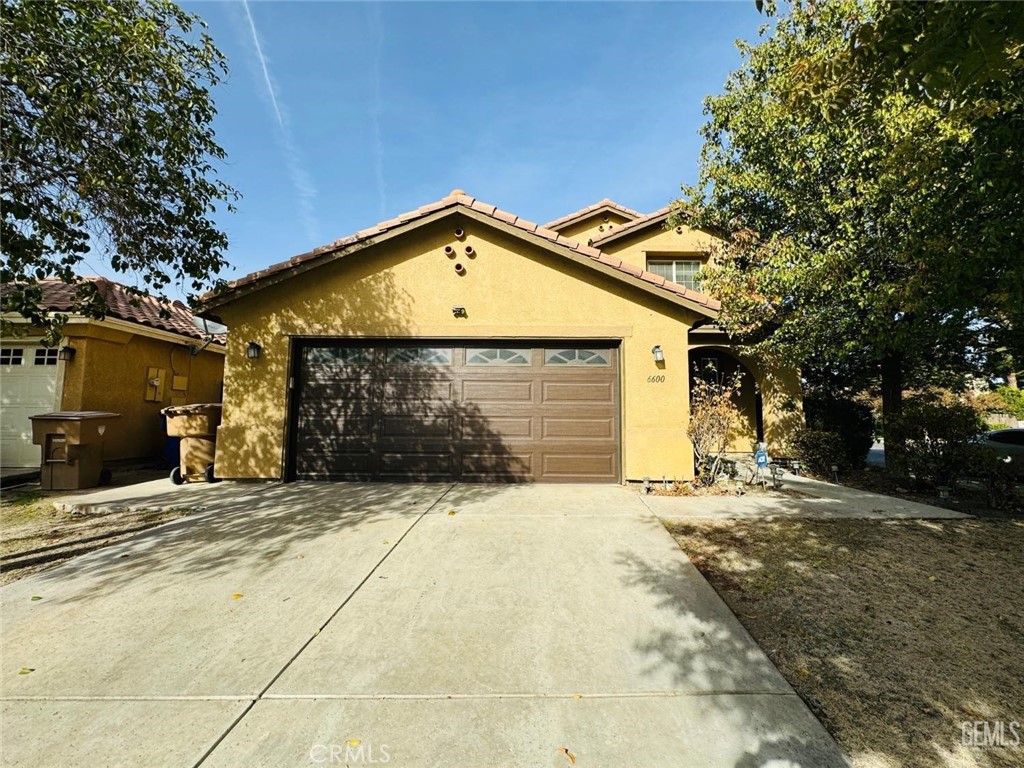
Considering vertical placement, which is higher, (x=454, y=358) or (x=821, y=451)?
(x=454, y=358)

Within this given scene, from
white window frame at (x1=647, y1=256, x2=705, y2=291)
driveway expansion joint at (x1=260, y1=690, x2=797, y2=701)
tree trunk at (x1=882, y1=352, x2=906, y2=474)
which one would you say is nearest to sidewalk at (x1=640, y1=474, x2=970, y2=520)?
tree trunk at (x1=882, y1=352, x2=906, y2=474)

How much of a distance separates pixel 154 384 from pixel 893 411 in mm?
16700

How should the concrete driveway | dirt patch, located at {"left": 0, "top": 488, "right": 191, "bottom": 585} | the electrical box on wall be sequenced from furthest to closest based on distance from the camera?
1. the electrical box on wall
2. dirt patch, located at {"left": 0, "top": 488, "right": 191, "bottom": 585}
3. the concrete driveway

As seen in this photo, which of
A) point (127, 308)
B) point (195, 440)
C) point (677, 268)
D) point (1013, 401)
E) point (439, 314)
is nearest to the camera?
point (195, 440)

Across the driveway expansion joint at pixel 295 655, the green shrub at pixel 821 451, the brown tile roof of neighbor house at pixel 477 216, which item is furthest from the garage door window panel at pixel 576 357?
the green shrub at pixel 821 451

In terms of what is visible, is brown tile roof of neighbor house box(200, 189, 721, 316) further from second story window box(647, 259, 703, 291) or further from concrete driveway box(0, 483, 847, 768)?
second story window box(647, 259, 703, 291)

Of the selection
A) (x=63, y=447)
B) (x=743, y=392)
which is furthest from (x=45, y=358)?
(x=743, y=392)

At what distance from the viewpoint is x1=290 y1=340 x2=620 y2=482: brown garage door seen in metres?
7.61

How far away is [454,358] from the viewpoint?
307 inches

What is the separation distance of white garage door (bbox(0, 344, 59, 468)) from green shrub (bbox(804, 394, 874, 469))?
16858 mm

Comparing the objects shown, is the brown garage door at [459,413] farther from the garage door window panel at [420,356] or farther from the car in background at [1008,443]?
the car in background at [1008,443]

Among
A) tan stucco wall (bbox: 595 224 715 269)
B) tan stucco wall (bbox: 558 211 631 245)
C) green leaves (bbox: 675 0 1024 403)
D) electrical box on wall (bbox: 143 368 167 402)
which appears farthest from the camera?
tan stucco wall (bbox: 558 211 631 245)

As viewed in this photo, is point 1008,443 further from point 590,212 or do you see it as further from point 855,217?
point 590,212

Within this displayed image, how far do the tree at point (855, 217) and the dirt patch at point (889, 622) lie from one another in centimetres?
338
